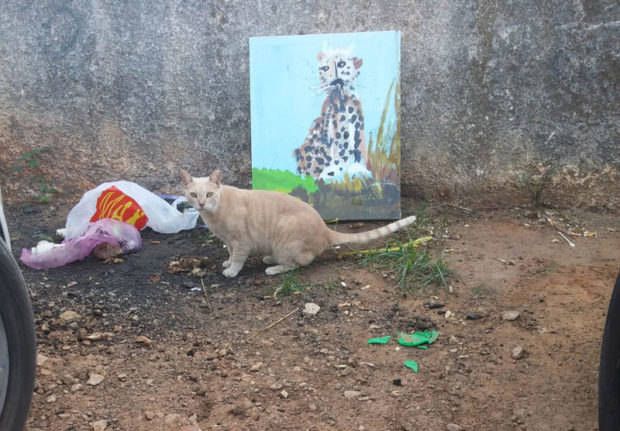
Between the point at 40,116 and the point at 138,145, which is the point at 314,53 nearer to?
the point at 138,145

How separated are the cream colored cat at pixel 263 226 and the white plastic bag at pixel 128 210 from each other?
1.98ft

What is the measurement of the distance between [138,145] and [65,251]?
3.59 feet

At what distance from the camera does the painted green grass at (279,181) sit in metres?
4.15

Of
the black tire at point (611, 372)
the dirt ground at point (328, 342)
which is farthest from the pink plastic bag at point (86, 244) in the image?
the black tire at point (611, 372)

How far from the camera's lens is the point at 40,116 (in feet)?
14.2

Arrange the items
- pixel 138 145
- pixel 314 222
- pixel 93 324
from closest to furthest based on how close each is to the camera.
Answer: pixel 93 324 → pixel 314 222 → pixel 138 145

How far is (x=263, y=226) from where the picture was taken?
3570mm

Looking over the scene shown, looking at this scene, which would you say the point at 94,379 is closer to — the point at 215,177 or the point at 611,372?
the point at 215,177

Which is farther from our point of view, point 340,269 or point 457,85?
point 457,85

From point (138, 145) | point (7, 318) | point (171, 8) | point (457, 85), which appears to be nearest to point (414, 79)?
point (457, 85)

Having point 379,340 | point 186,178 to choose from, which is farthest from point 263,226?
point 379,340

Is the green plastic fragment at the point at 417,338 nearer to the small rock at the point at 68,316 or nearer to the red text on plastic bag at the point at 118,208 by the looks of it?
the small rock at the point at 68,316

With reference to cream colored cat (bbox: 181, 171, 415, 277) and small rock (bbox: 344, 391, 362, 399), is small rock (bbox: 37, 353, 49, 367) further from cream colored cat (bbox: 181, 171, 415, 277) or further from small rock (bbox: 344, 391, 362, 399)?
small rock (bbox: 344, 391, 362, 399)

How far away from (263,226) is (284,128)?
2.96 ft
